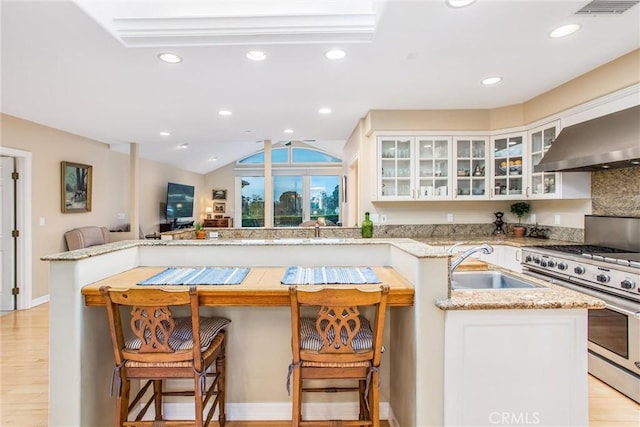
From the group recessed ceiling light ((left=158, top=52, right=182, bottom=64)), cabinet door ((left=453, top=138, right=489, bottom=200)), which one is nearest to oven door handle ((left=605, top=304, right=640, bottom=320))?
cabinet door ((left=453, top=138, right=489, bottom=200))

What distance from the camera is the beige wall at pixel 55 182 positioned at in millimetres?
4363

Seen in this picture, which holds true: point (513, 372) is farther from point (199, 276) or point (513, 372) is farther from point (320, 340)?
point (199, 276)

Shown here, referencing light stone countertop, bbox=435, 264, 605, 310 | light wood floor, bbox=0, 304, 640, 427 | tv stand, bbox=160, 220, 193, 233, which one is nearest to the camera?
light stone countertop, bbox=435, 264, 605, 310

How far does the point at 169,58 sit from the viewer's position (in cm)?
250

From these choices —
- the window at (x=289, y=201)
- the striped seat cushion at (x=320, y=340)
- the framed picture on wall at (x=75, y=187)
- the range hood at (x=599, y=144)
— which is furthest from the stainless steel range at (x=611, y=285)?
the window at (x=289, y=201)

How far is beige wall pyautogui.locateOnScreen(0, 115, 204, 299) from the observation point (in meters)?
4.36

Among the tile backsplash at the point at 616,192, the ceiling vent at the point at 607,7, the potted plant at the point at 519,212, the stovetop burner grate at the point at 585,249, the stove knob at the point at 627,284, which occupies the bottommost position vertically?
the stove knob at the point at 627,284

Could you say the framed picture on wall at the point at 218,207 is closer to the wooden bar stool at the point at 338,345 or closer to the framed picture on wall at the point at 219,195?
the framed picture on wall at the point at 219,195

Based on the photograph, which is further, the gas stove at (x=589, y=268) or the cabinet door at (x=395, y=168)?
the cabinet door at (x=395, y=168)

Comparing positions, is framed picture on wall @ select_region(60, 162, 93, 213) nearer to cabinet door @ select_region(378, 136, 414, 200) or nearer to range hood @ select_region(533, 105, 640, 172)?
cabinet door @ select_region(378, 136, 414, 200)

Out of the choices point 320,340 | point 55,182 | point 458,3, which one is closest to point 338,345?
point 320,340

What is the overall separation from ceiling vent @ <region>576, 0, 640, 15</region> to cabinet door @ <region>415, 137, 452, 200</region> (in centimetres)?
201

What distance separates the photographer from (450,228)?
4324 mm

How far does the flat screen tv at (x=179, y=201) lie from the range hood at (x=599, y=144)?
7332 mm
